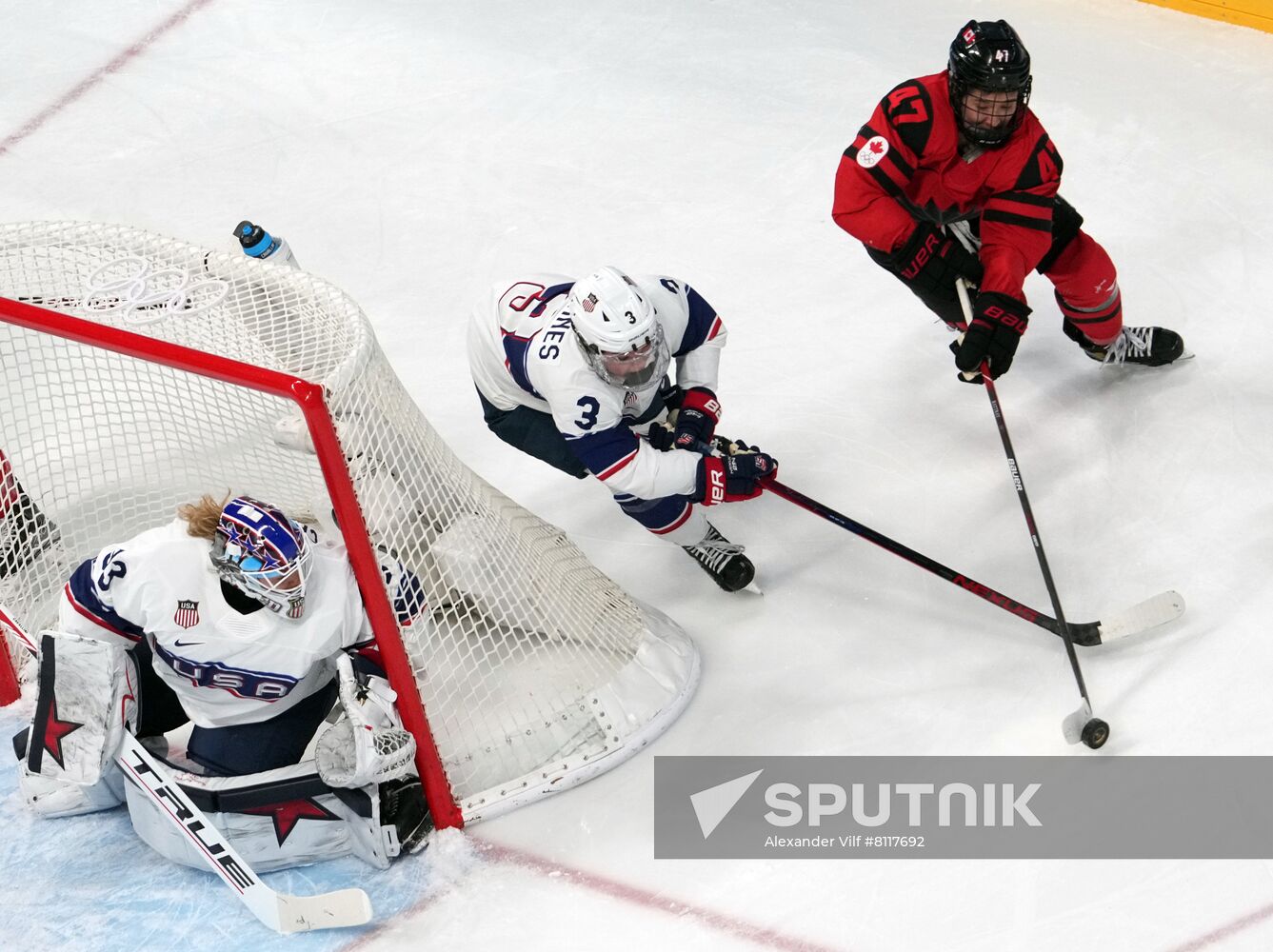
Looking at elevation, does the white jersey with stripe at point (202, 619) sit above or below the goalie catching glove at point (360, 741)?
above

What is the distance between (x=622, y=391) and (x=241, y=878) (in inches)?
53.9

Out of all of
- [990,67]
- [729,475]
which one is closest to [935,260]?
[990,67]

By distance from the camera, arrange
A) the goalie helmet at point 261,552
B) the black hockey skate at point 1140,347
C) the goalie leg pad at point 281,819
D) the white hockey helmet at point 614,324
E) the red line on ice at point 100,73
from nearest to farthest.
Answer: the goalie helmet at point 261,552
the goalie leg pad at point 281,819
the white hockey helmet at point 614,324
the black hockey skate at point 1140,347
the red line on ice at point 100,73

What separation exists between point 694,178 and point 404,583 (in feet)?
8.50

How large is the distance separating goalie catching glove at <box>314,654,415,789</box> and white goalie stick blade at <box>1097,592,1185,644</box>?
66.2 inches

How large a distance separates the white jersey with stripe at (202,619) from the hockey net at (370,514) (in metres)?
0.11

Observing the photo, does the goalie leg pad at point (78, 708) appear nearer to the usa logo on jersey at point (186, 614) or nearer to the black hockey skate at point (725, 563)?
the usa logo on jersey at point (186, 614)

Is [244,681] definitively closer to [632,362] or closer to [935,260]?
[632,362]

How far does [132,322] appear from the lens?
320 cm

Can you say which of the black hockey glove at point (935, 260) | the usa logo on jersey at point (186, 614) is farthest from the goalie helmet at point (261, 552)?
the black hockey glove at point (935, 260)

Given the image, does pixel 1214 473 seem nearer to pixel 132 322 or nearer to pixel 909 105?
pixel 909 105

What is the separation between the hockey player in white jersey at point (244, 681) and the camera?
10.4 ft

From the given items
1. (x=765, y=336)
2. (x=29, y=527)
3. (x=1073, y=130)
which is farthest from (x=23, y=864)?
(x=1073, y=130)

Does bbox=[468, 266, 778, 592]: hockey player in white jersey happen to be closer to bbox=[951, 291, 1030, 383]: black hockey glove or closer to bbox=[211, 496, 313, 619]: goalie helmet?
bbox=[951, 291, 1030, 383]: black hockey glove
